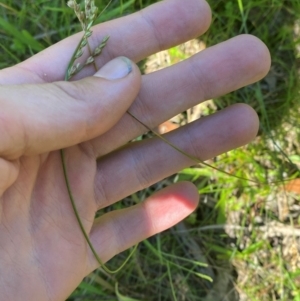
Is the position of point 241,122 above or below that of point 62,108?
below

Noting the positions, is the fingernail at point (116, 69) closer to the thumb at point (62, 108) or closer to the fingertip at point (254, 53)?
the thumb at point (62, 108)

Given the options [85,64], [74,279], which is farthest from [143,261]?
[85,64]

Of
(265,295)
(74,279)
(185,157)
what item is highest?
(185,157)

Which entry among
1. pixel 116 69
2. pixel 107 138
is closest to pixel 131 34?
pixel 116 69

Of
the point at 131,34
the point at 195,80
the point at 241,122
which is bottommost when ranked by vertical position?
the point at 241,122

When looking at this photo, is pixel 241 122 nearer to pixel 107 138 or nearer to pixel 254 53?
pixel 254 53

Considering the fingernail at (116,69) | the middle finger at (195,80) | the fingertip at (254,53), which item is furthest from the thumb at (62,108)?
the fingertip at (254,53)

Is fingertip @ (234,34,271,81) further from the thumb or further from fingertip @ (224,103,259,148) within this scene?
the thumb

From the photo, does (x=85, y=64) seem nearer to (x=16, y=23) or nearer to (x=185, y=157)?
(x=185, y=157)
